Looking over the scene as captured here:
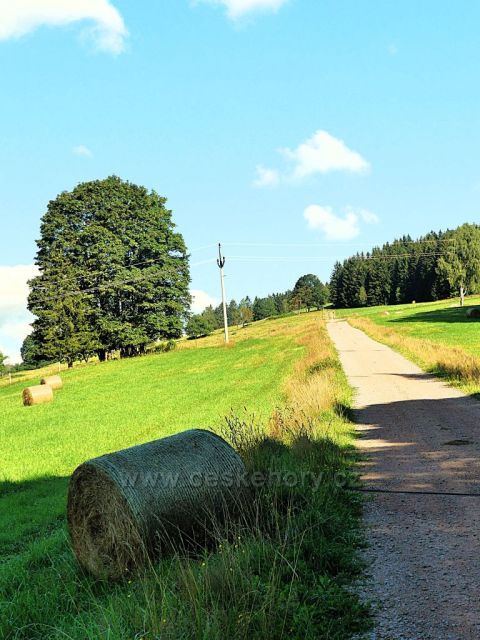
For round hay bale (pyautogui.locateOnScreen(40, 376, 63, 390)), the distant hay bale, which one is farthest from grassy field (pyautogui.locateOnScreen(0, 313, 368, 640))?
the distant hay bale

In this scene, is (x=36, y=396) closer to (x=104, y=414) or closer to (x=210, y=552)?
(x=104, y=414)

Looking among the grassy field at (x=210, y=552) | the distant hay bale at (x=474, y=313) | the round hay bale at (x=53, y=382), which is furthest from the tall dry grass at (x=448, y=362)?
the distant hay bale at (x=474, y=313)

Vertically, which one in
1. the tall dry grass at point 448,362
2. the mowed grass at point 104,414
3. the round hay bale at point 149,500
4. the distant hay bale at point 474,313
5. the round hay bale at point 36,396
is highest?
the distant hay bale at point 474,313

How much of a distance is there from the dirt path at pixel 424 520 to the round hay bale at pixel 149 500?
1.82 metres

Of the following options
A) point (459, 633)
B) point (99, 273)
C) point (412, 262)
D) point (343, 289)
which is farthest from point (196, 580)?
point (343, 289)

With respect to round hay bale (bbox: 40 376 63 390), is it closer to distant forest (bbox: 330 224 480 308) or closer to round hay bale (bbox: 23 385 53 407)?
round hay bale (bbox: 23 385 53 407)

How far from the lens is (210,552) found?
19.5ft

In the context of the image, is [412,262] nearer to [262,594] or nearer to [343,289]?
[343,289]

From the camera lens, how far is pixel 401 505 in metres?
7.25

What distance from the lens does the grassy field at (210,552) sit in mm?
4199

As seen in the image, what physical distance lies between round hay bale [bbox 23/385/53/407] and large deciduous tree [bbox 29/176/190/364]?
21.9 metres

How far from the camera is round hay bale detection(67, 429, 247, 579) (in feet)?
19.0

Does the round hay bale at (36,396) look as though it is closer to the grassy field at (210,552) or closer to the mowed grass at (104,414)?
the mowed grass at (104,414)

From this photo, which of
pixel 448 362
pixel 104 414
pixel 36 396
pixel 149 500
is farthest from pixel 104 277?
pixel 149 500
